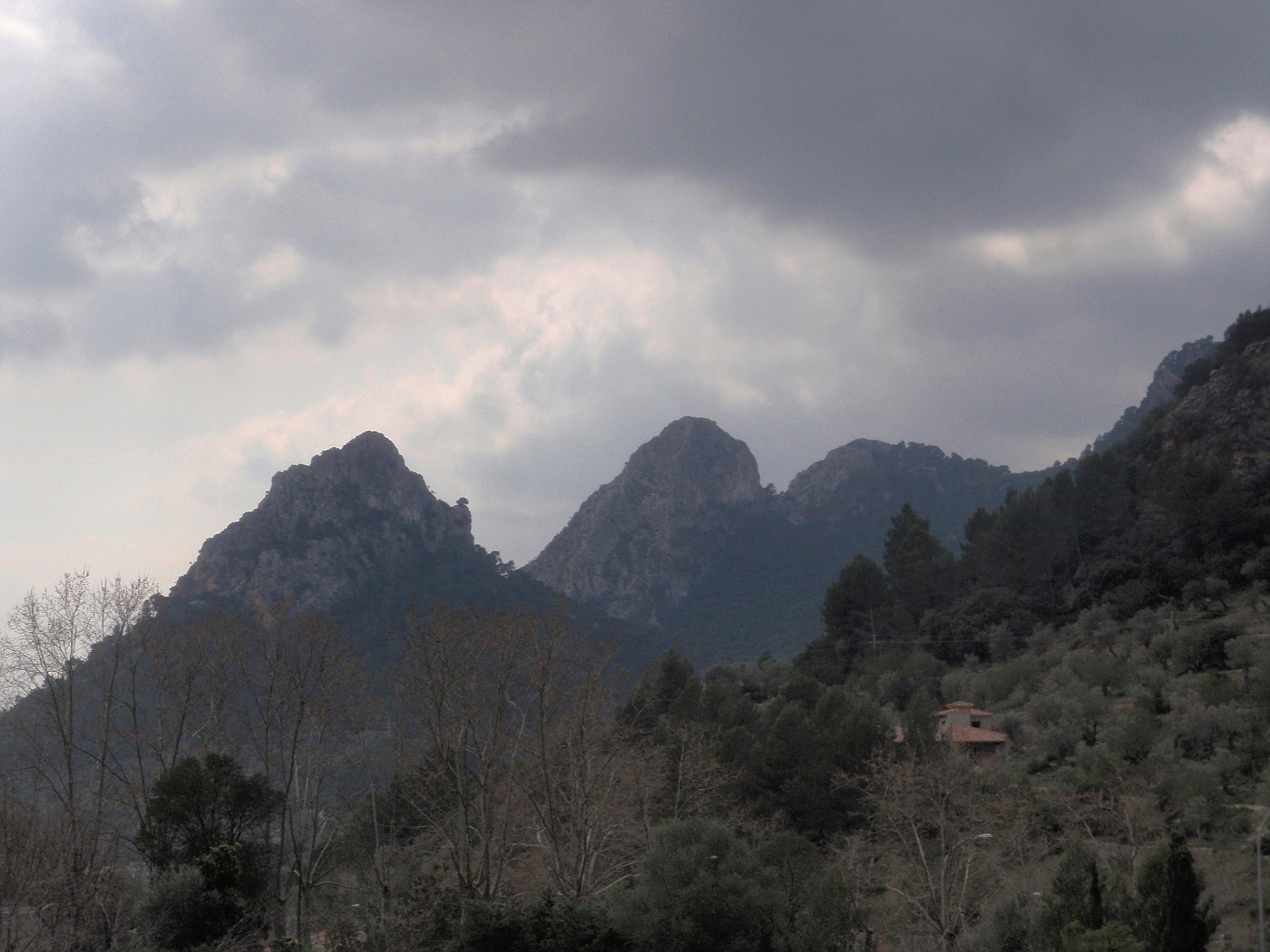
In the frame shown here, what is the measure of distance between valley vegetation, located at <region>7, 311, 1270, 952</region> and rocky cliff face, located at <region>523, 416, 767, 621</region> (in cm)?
11679

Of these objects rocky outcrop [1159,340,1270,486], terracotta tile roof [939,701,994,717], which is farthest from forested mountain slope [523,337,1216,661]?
terracotta tile roof [939,701,994,717]

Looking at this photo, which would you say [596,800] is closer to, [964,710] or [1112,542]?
[964,710]

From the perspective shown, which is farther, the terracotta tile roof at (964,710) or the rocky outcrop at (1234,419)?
the rocky outcrop at (1234,419)

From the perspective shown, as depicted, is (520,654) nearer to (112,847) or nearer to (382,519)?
(112,847)

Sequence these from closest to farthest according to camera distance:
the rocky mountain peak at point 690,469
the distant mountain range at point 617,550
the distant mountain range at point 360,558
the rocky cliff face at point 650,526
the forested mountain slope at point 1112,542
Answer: the forested mountain slope at point 1112,542 → the distant mountain range at point 360,558 → the distant mountain range at point 617,550 → the rocky cliff face at point 650,526 → the rocky mountain peak at point 690,469

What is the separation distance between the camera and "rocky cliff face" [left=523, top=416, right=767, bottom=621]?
179 meters

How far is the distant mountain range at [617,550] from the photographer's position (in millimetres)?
119938

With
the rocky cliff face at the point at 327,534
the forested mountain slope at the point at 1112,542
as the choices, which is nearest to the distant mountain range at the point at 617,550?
the rocky cliff face at the point at 327,534

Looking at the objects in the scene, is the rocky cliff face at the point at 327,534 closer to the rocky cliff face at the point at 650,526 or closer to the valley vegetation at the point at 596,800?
the rocky cliff face at the point at 650,526

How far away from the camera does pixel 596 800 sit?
38406 millimetres

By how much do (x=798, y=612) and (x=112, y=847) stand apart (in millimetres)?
139750

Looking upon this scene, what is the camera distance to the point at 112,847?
32.0 metres

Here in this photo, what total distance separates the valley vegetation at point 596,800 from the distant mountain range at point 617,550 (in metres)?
Answer: 48.4

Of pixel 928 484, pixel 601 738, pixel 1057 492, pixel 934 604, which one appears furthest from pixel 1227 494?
pixel 928 484
